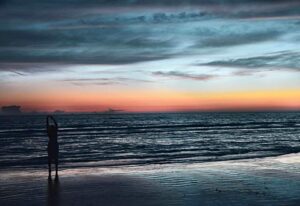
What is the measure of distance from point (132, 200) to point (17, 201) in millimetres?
3148

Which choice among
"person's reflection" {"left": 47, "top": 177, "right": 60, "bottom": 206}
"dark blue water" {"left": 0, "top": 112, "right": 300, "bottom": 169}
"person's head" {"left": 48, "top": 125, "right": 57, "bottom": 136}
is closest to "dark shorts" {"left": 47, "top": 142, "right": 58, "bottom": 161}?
"person's head" {"left": 48, "top": 125, "right": 57, "bottom": 136}

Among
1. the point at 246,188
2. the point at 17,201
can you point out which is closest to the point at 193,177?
the point at 246,188

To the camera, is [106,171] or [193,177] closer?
[193,177]

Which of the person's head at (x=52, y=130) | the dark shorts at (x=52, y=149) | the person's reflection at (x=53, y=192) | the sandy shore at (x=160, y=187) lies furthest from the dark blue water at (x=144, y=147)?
the person's head at (x=52, y=130)

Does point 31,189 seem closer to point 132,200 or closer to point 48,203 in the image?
point 48,203

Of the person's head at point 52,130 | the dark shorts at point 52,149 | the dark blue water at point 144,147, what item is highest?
the person's head at point 52,130

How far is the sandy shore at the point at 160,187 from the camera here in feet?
37.6

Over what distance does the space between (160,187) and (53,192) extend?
3359 mm

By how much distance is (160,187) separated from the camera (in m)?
13.5

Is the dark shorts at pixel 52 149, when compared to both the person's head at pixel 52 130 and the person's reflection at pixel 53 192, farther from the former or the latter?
the person's reflection at pixel 53 192

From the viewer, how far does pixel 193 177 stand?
15.6 meters

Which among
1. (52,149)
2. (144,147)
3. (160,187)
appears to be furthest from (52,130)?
(144,147)

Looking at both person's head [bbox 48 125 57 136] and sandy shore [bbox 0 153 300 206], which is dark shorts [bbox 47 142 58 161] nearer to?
person's head [bbox 48 125 57 136]

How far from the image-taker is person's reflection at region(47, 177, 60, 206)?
37.5 ft
